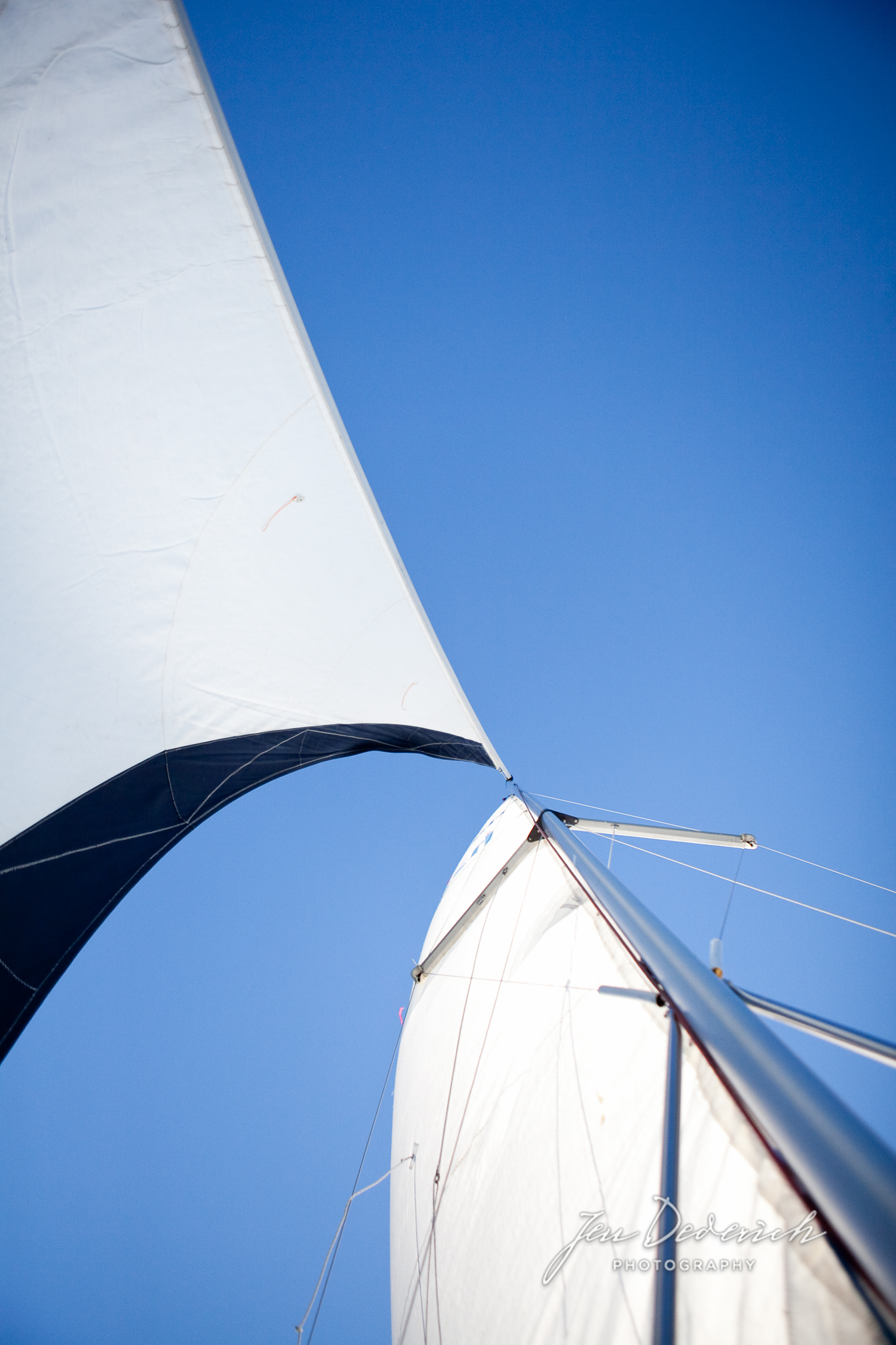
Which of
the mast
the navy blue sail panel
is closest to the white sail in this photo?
the mast

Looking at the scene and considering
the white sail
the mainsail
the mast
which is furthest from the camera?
the mainsail

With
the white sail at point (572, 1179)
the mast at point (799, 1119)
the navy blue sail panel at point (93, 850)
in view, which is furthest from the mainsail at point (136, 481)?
the mast at point (799, 1119)

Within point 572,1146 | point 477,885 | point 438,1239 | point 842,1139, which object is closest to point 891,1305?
point 842,1139

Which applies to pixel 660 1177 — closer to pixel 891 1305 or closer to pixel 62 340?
pixel 891 1305

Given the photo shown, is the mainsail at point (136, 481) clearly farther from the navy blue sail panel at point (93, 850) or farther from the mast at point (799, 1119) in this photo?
the mast at point (799, 1119)

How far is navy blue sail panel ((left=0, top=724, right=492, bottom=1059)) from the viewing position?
1.83 m

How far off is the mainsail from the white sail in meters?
1.66

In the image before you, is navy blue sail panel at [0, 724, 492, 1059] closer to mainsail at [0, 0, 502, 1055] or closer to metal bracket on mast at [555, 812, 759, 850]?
mainsail at [0, 0, 502, 1055]

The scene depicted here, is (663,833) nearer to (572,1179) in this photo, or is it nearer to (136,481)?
(572,1179)

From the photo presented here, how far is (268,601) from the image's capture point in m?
2.65

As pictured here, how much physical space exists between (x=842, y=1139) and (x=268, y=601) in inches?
103

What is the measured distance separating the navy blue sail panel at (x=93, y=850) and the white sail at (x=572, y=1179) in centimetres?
162

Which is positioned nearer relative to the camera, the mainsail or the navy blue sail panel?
the mainsail

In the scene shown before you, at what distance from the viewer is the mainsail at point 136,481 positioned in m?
1.44
